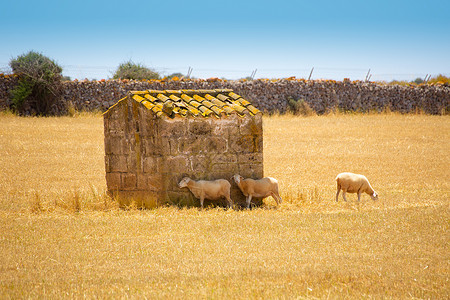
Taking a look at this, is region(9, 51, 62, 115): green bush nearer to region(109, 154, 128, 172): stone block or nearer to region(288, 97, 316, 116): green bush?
region(288, 97, 316, 116): green bush

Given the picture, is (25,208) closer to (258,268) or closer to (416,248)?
(258,268)

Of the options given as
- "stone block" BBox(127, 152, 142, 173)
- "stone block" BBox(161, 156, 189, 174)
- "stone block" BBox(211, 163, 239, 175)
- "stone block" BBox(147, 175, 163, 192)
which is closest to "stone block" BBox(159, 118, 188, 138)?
"stone block" BBox(161, 156, 189, 174)

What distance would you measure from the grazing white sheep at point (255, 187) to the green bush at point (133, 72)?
2158 cm

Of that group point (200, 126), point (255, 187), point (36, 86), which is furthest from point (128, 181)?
point (36, 86)

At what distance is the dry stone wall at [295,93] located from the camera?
27016mm

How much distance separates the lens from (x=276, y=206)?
10.6 m

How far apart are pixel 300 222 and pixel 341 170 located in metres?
6.88

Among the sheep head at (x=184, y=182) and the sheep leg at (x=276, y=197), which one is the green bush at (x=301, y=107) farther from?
the sheep head at (x=184, y=182)

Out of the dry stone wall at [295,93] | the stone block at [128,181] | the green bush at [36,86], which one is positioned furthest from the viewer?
the dry stone wall at [295,93]

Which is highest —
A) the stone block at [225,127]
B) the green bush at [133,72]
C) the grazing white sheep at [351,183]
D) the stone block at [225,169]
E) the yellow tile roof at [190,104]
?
the green bush at [133,72]

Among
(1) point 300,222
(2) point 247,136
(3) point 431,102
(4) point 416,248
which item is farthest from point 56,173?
(3) point 431,102

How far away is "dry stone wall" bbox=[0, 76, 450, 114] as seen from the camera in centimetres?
2702

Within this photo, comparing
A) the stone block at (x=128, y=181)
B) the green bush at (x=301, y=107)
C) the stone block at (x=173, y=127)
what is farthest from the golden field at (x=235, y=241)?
the green bush at (x=301, y=107)

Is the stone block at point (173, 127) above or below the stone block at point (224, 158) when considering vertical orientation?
above
